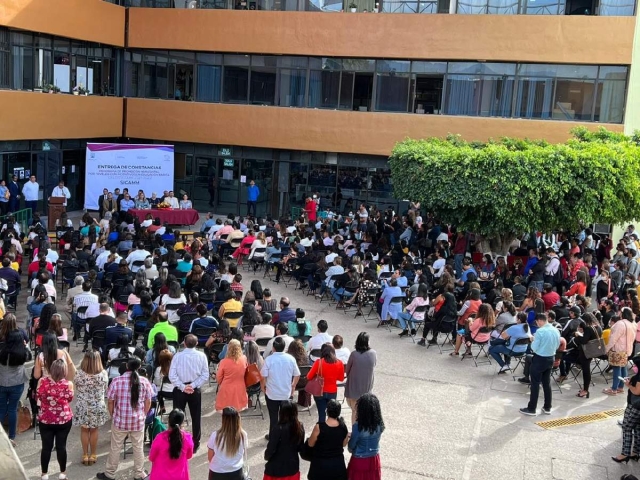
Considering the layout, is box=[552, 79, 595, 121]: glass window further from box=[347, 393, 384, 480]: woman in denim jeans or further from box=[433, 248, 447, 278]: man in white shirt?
box=[347, 393, 384, 480]: woman in denim jeans

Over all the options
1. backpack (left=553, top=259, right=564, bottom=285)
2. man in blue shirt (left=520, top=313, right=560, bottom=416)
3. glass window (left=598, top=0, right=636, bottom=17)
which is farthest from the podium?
glass window (left=598, top=0, right=636, bottom=17)

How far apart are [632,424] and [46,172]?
23791 millimetres

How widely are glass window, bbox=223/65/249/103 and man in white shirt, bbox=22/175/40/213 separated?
885 centimetres

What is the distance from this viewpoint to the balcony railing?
2714 centimetres

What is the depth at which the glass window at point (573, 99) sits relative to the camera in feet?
91.3

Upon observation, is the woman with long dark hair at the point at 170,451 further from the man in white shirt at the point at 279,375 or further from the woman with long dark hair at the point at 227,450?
the man in white shirt at the point at 279,375

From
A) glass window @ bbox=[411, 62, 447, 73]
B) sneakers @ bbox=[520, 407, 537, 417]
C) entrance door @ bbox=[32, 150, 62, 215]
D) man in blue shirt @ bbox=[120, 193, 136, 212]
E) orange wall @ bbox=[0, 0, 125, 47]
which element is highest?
orange wall @ bbox=[0, 0, 125, 47]

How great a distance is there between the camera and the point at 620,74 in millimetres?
27406

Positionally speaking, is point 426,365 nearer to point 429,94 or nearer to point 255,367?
point 255,367

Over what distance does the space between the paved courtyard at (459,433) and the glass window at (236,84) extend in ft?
61.2

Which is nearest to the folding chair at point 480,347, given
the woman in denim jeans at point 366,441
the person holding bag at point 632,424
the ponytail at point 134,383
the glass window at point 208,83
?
the person holding bag at point 632,424

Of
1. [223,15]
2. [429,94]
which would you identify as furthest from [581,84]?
[223,15]

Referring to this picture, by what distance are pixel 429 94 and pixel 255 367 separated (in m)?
21.0

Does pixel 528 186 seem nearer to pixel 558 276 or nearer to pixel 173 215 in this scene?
pixel 558 276
